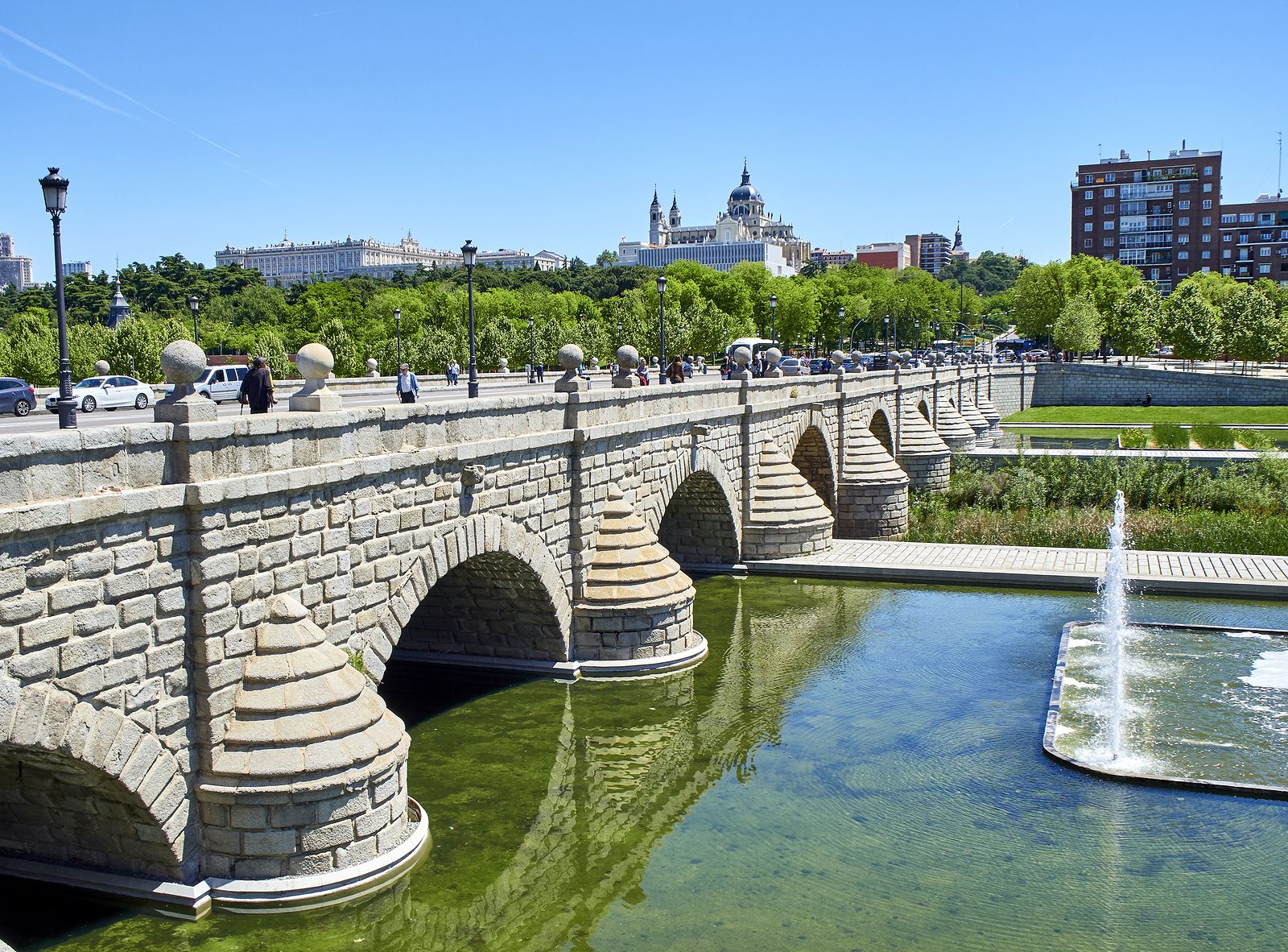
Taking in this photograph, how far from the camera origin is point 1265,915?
11062mm

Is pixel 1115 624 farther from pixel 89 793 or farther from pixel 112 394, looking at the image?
pixel 112 394

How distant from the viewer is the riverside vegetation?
1142 inches

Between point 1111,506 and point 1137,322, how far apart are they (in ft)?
183

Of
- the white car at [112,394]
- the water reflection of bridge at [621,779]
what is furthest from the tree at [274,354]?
the water reflection of bridge at [621,779]

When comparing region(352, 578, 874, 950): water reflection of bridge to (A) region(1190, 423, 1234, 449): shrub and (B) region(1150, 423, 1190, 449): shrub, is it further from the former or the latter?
(A) region(1190, 423, 1234, 449): shrub

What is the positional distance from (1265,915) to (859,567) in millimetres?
15274

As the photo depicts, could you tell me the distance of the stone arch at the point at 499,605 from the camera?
16.1 m

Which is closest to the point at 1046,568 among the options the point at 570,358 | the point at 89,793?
the point at 570,358

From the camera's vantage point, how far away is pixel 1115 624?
1955 cm

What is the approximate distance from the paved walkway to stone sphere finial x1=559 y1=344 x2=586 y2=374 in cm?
989

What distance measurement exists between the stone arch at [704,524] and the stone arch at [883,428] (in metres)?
14.1

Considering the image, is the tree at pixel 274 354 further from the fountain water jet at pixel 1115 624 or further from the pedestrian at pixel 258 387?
the fountain water jet at pixel 1115 624

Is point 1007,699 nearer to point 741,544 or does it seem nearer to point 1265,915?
point 1265,915

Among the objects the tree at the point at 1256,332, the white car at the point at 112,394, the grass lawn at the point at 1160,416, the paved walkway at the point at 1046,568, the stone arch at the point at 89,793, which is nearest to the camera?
the stone arch at the point at 89,793
